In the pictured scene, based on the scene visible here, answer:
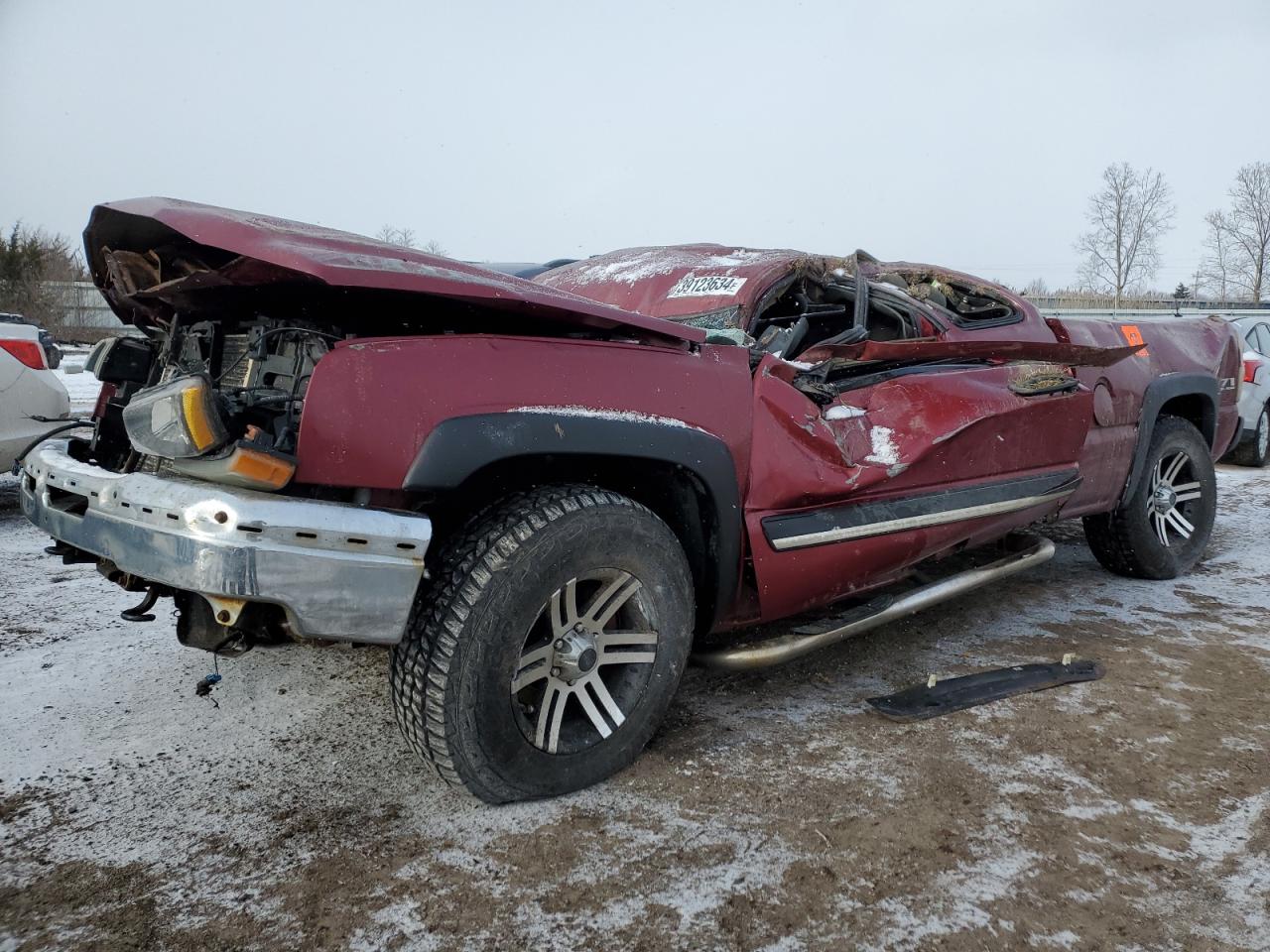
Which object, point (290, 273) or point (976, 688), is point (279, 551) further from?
point (976, 688)

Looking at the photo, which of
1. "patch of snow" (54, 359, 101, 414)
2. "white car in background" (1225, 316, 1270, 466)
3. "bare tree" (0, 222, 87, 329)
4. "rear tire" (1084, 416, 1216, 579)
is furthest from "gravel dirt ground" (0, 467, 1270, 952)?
"bare tree" (0, 222, 87, 329)

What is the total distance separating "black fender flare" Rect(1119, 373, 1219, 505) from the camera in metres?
4.07

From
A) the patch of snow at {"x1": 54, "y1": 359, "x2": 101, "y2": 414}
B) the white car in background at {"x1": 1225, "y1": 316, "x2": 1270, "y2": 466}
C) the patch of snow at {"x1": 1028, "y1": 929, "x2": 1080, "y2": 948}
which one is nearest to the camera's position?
the patch of snow at {"x1": 1028, "y1": 929, "x2": 1080, "y2": 948}

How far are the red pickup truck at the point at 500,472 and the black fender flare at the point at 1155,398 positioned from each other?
3.75 ft

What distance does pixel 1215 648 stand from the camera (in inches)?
134

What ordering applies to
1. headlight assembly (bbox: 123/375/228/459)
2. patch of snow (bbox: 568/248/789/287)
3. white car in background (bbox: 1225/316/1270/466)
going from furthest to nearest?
white car in background (bbox: 1225/316/1270/466) < patch of snow (bbox: 568/248/789/287) < headlight assembly (bbox: 123/375/228/459)

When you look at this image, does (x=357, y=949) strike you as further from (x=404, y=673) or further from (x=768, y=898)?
(x=768, y=898)

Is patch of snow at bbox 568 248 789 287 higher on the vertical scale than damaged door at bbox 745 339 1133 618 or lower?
higher

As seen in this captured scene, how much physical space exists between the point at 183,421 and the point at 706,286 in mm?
1946

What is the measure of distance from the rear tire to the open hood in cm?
295

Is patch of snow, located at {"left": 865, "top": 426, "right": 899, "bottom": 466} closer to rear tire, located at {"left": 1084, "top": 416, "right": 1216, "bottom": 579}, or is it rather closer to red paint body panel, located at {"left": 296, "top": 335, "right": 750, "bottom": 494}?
red paint body panel, located at {"left": 296, "top": 335, "right": 750, "bottom": 494}

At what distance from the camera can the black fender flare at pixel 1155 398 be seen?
4.07 m

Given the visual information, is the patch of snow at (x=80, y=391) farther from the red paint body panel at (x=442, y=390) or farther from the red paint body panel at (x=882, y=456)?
the red paint body panel at (x=882, y=456)

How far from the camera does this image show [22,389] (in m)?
4.71
